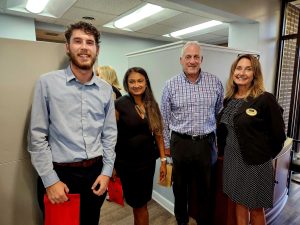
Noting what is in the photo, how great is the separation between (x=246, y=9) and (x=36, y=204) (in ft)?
10.5

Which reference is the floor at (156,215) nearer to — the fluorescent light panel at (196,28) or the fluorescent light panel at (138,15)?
the fluorescent light panel at (138,15)

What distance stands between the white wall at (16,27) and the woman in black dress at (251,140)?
367 centimetres

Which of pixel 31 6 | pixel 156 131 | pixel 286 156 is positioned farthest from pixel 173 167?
pixel 31 6

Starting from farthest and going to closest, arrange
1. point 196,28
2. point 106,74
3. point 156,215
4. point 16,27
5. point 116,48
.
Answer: point 116,48, point 196,28, point 16,27, point 106,74, point 156,215

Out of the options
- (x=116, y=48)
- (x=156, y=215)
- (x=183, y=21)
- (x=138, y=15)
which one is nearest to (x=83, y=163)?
(x=156, y=215)

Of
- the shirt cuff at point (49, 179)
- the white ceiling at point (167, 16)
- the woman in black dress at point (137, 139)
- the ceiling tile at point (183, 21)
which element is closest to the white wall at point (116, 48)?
the white ceiling at point (167, 16)

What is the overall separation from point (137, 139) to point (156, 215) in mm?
1249

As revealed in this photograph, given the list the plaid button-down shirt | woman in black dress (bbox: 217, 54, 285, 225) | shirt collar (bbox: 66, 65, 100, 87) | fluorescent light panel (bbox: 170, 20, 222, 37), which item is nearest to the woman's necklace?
the plaid button-down shirt

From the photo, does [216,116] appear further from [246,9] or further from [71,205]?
[246,9]

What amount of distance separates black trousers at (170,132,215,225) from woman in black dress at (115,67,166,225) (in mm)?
219

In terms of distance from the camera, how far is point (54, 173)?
3.71 ft

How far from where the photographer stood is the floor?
7.58 feet

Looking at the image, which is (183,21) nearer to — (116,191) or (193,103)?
(193,103)

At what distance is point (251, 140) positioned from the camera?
153 centimetres
